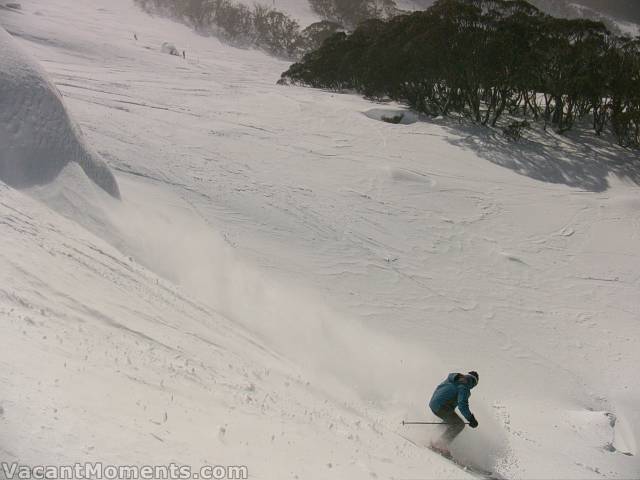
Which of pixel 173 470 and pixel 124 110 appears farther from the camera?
pixel 124 110

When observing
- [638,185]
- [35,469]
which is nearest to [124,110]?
[35,469]

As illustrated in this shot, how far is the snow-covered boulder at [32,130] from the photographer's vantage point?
25.1 ft

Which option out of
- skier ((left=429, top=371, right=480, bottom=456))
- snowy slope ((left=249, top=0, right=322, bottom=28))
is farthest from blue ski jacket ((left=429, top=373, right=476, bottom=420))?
snowy slope ((left=249, top=0, right=322, bottom=28))

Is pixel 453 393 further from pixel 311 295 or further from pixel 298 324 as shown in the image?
pixel 311 295

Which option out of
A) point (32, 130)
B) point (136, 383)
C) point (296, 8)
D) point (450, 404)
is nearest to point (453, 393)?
point (450, 404)

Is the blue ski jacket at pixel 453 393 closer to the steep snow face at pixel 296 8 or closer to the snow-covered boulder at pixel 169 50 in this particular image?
the snow-covered boulder at pixel 169 50

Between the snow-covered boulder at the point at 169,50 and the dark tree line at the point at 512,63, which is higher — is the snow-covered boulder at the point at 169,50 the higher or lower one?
the lower one

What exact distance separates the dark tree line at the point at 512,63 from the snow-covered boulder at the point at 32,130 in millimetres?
20222

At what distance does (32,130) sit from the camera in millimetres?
8141

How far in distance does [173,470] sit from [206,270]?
6395 millimetres

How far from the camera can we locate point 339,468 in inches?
155

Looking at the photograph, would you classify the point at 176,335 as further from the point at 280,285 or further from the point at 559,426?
the point at 559,426

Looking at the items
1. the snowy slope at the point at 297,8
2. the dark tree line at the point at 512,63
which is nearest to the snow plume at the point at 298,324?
the dark tree line at the point at 512,63

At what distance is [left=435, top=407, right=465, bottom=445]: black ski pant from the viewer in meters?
6.27
